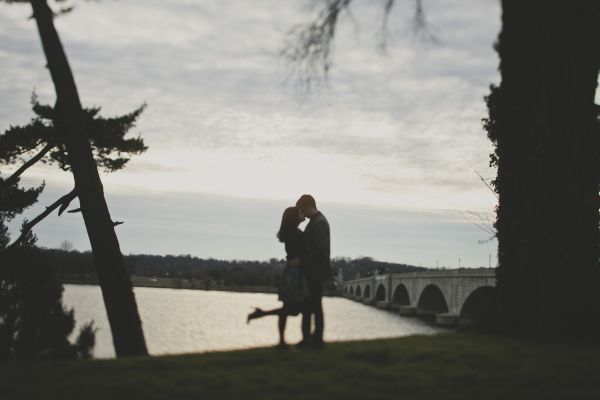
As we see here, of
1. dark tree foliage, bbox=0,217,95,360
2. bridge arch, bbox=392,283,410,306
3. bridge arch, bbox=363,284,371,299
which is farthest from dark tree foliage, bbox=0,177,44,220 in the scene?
bridge arch, bbox=363,284,371,299

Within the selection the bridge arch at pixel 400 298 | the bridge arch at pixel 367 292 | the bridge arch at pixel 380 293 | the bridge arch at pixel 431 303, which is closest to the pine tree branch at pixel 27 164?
the bridge arch at pixel 431 303

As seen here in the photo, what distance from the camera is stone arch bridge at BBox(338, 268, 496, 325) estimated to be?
46500 millimetres

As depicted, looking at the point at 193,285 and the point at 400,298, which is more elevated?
the point at 400,298

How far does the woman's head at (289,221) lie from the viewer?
792cm

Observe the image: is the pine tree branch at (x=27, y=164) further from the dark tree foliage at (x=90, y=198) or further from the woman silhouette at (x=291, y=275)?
the woman silhouette at (x=291, y=275)

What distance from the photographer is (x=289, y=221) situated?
312 inches

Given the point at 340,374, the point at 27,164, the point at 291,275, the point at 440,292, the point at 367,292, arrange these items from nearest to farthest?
the point at 340,374, the point at 291,275, the point at 27,164, the point at 440,292, the point at 367,292

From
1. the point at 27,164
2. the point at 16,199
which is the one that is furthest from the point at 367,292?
the point at 27,164

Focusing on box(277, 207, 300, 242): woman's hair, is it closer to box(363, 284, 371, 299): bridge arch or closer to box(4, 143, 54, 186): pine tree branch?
box(4, 143, 54, 186): pine tree branch

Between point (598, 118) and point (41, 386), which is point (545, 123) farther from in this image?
point (41, 386)

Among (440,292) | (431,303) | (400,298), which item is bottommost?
(400,298)

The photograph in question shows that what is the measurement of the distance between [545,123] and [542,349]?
9.21ft

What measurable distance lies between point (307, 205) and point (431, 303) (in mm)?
63344

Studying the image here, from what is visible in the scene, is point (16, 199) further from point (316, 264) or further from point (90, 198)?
point (316, 264)
